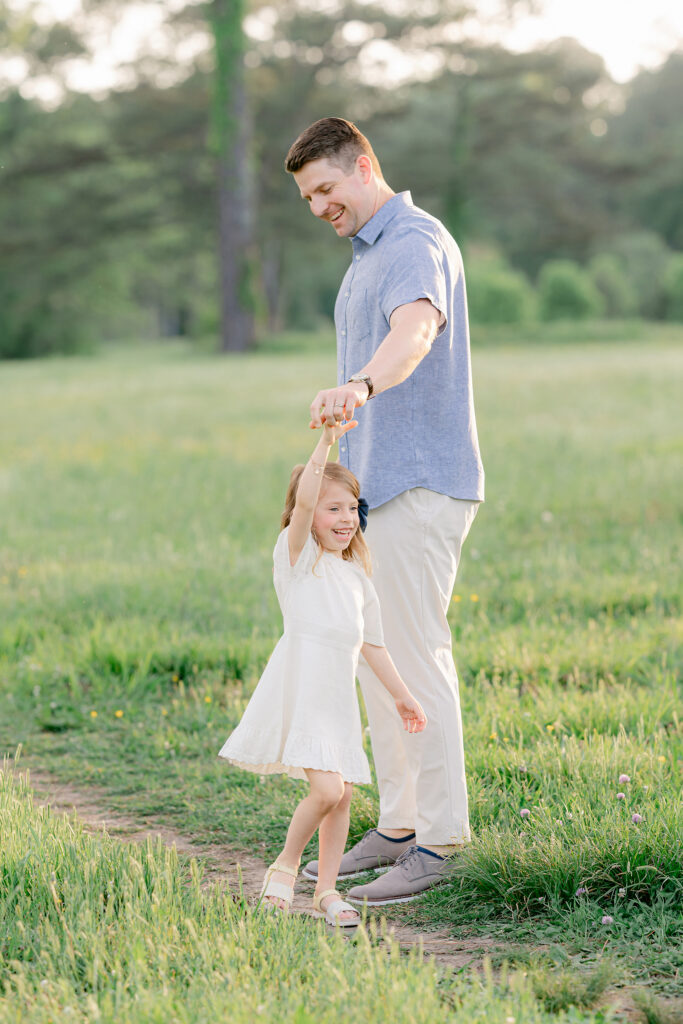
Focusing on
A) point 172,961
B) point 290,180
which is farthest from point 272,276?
point 172,961

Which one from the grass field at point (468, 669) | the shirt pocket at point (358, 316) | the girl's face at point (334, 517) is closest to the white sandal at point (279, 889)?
the grass field at point (468, 669)

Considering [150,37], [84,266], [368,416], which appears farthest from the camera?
[84,266]

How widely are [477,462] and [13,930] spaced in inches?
77.6

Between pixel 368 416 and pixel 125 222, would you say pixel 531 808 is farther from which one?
pixel 125 222

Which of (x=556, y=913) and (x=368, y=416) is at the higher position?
(x=368, y=416)

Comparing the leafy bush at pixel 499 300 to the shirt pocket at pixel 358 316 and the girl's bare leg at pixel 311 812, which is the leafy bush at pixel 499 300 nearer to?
the shirt pocket at pixel 358 316

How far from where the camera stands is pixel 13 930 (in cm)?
301

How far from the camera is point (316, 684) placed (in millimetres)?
3320

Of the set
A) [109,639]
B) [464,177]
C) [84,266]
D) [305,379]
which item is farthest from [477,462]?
[84,266]

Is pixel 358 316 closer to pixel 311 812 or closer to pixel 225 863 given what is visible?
pixel 311 812

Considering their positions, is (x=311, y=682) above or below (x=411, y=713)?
above

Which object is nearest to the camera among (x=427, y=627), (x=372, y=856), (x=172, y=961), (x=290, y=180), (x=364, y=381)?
(x=172, y=961)

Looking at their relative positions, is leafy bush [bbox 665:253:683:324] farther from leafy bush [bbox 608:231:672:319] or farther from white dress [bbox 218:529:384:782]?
white dress [bbox 218:529:384:782]

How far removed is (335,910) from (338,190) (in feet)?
7.11
